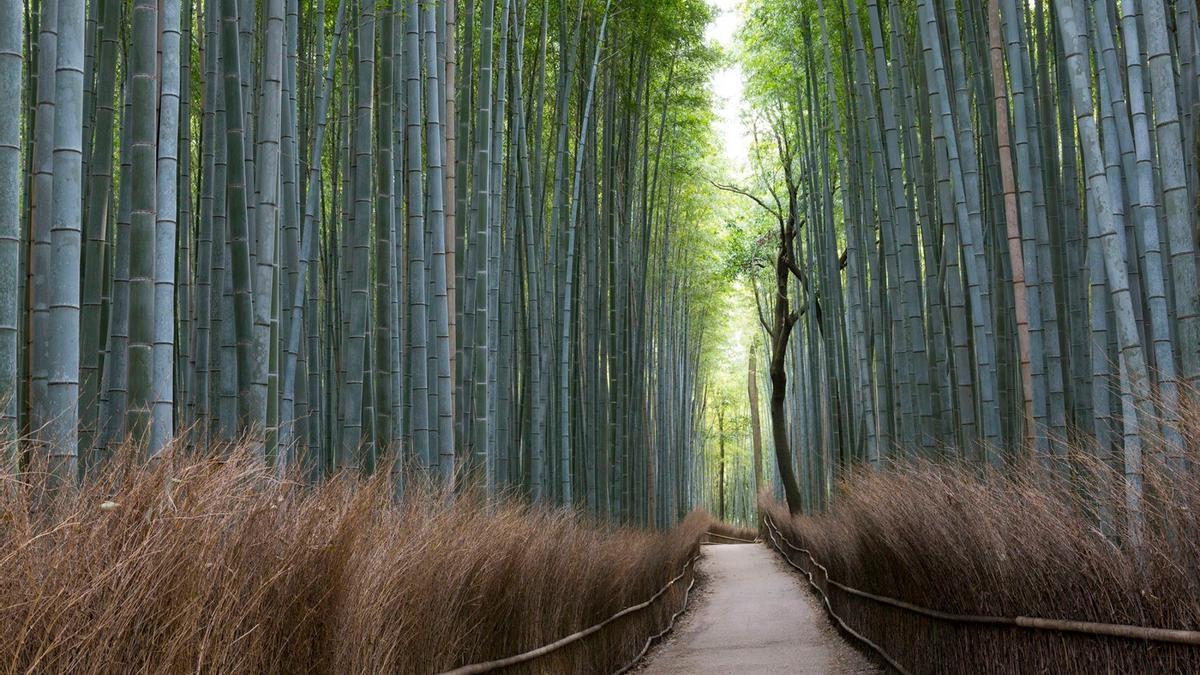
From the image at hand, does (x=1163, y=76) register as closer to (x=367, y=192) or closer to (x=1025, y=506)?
(x=1025, y=506)

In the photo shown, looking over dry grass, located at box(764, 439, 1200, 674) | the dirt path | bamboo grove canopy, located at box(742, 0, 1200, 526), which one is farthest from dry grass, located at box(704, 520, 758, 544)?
dry grass, located at box(764, 439, 1200, 674)

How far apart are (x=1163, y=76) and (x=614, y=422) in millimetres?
6685

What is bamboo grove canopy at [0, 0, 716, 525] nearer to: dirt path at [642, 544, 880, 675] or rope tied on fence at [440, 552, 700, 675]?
rope tied on fence at [440, 552, 700, 675]

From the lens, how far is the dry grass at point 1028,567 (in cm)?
268

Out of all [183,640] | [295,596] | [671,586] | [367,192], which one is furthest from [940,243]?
[183,640]

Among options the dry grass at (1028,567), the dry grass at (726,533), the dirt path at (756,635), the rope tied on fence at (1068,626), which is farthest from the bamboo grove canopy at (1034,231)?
the dry grass at (726,533)

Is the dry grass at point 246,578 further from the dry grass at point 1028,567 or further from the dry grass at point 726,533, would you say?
the dry grass at point 726,533

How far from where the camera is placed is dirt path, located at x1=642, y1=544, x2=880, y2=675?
609 cm

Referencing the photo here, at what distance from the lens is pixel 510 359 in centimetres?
727

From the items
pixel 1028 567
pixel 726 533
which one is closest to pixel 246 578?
pixel 1028 567

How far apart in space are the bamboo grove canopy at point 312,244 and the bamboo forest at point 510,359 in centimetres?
2

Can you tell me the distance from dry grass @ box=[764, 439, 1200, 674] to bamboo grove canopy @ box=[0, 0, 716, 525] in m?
1.98

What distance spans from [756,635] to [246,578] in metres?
5.79

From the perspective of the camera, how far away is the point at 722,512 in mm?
30016
